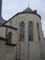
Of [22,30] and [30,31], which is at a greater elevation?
[22,30]

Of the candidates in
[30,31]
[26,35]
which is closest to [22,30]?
[26,35]

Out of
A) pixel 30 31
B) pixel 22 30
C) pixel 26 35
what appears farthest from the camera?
pixel 22 30

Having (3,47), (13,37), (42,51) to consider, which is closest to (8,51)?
(3,47)

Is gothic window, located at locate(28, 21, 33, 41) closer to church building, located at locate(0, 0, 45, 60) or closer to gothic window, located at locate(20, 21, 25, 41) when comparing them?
church building, located at locate(0, 0, 45, 60)

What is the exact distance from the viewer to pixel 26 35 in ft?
63.1

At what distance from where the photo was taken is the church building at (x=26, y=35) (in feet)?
59.3

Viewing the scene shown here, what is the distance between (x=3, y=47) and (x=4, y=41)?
0.43 meters

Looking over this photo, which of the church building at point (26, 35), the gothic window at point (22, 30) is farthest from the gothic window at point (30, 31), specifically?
the gothic window at point (22, 30)

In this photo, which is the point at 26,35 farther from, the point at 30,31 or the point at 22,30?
the point at 22,30

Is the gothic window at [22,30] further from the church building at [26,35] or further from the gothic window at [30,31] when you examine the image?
the gothic window at [30,31]

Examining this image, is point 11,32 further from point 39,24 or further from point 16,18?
point 39,24

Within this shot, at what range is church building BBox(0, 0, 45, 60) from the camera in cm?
1806

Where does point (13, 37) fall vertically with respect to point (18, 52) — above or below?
above

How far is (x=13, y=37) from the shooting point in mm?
18312
